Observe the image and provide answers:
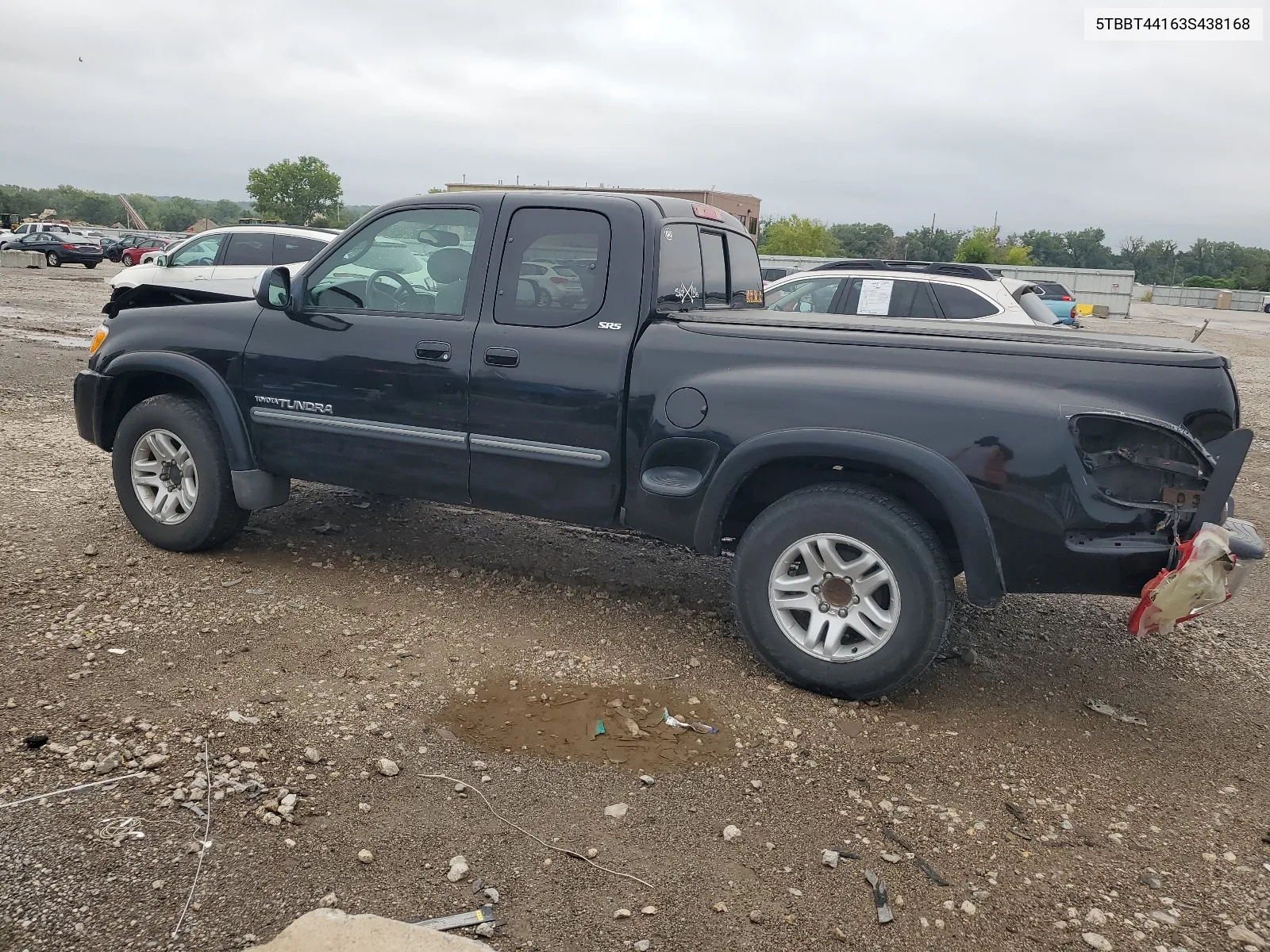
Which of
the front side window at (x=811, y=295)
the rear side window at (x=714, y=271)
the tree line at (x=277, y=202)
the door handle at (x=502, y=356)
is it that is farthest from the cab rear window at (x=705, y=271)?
the tree line at (x=277, y=202)

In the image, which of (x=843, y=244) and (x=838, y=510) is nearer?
(x=838, y=510)

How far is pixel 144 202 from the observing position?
144000 mm

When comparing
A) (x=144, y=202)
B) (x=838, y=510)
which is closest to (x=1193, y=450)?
(x=838, y=510)

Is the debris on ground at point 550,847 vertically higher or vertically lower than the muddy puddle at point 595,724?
lower

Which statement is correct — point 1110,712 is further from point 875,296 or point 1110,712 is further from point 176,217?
point 176,217

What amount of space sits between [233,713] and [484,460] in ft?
4.96

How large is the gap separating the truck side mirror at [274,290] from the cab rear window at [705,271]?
1870mm

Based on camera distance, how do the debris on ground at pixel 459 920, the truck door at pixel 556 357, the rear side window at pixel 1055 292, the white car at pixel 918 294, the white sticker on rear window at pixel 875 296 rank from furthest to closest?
the rear side window at pixel 1055 292 < the white sticker on rear window at pixel 875 296 < the white car at pixel 918 294 < the truck door at pixel 556 357 < the debris on ground at pixel 459 920

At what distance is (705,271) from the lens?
4.88 metres

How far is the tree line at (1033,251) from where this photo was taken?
73.6 m

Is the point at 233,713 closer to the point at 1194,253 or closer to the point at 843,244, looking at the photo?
the point at 843,244

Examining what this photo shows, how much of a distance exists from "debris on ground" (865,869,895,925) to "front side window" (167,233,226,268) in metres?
12.8

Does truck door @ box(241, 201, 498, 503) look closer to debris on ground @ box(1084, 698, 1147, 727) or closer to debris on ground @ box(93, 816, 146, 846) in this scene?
debris on ground @ box(93, 816, 146, 846)

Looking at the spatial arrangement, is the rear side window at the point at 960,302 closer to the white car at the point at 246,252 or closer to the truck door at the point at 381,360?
the truck door at the point at 381,360
